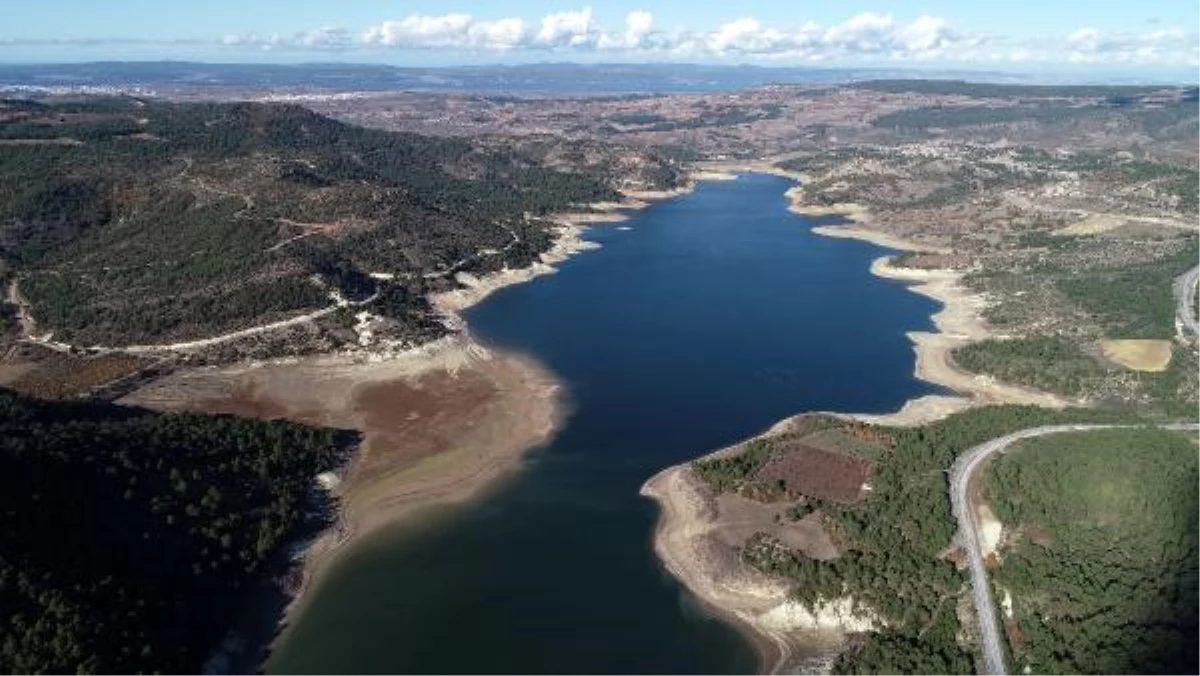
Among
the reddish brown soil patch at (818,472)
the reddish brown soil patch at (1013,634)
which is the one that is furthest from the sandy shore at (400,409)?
the reddish brown soil patch at (1013,634)

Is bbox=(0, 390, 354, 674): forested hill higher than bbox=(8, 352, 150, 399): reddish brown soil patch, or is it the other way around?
bbox=(0, 390, 354, 674): forested hill

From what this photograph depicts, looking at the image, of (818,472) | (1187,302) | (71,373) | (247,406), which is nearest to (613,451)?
(818,472)

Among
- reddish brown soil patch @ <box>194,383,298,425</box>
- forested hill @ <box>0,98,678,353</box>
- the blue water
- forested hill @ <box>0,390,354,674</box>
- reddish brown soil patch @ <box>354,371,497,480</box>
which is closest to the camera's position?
forested hill @ <box>0,390,354,674</box>

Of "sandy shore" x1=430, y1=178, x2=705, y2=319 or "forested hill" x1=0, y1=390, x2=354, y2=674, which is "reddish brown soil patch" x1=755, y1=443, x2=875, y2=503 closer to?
"forested hill" x1=0, y1=390, x2=354, y2=674

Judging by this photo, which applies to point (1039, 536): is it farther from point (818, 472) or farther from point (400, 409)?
point (400, 409)

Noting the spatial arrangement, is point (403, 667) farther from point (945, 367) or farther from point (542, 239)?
point (542, 239)

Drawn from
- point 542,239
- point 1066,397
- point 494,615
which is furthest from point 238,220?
point 1066,397

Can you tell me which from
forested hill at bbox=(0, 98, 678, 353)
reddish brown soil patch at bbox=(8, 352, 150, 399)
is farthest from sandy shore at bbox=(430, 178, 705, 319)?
reddish brown soil patch at bbox=(8, 352, 150, 399)
